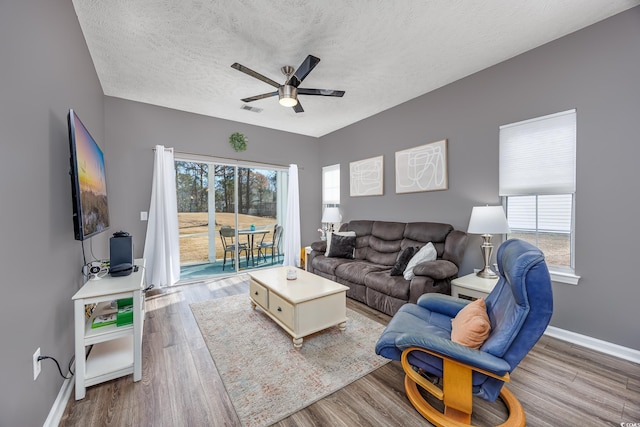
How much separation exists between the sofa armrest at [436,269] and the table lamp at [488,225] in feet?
1.14

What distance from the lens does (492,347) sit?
132 centimetres

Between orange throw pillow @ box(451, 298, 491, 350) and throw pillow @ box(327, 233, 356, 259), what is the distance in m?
2.41

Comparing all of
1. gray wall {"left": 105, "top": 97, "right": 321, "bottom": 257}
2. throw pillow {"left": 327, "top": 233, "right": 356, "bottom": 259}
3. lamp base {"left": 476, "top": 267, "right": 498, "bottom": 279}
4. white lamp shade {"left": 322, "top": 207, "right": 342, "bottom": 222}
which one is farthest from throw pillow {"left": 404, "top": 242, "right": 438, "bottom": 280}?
gray wall {"left": 105, "top": 97, "right": 321, "bottom": 257}

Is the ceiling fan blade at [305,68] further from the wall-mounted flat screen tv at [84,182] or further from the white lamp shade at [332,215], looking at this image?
the white lamp shade at [332,215]

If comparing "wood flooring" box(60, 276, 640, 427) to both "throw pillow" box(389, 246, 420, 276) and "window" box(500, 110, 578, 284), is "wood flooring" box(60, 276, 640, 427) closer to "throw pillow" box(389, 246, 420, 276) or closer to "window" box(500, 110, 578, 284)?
"window" box(500, 110, 578, 284)

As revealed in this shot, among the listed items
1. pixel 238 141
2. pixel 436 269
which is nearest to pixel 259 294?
pixel 436 269

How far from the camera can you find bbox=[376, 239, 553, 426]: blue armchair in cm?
124

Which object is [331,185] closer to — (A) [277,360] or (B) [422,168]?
(B) [422,168]

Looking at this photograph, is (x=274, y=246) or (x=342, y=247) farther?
(x=274, y=246)

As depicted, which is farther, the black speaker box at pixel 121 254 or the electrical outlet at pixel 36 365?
the black speaker box at pixel 121 254

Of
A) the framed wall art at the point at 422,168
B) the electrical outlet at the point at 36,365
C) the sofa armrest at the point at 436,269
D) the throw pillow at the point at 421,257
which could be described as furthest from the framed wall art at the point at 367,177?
the electrical outlet at the point at 36,365

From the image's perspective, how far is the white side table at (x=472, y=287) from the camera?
242 cm

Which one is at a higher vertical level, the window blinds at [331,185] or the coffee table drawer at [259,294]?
the window blinds at [331,185]

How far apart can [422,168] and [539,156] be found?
4.34 ft
